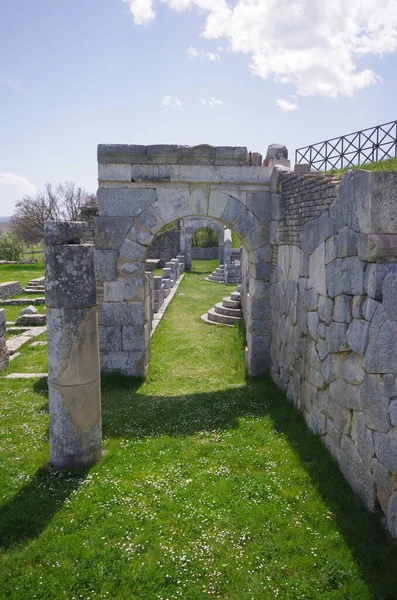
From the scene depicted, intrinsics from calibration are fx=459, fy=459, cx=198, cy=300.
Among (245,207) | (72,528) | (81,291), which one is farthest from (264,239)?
(72,528)

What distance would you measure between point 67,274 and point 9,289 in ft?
49.8

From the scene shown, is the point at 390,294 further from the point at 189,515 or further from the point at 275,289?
the point at 275,289

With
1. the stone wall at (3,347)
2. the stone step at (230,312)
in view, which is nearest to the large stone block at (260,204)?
the stone wall at (3,347)

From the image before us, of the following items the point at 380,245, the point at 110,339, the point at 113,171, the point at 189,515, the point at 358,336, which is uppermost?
the point at 113,171

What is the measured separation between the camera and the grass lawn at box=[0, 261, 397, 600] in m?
3.50

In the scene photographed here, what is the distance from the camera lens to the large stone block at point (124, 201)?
771 cm

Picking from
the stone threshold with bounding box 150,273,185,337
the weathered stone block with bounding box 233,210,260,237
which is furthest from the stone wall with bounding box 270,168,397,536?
the stone threshold with bounding box 150,273,185,337

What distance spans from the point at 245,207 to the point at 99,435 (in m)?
4.61

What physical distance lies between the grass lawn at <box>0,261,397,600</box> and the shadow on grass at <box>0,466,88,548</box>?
0.5 inches

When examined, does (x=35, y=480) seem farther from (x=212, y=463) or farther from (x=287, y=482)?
(x=287, y=482)

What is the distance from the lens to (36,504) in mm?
4434

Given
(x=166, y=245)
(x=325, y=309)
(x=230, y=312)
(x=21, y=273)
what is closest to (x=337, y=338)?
(x=325, y=309)

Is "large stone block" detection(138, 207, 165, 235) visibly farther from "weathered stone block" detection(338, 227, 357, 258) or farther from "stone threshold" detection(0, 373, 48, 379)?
"weathered stone block" detection(338, 227, 357, 258)

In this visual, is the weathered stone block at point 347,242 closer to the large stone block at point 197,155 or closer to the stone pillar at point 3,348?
the large stone block at point 197,155
